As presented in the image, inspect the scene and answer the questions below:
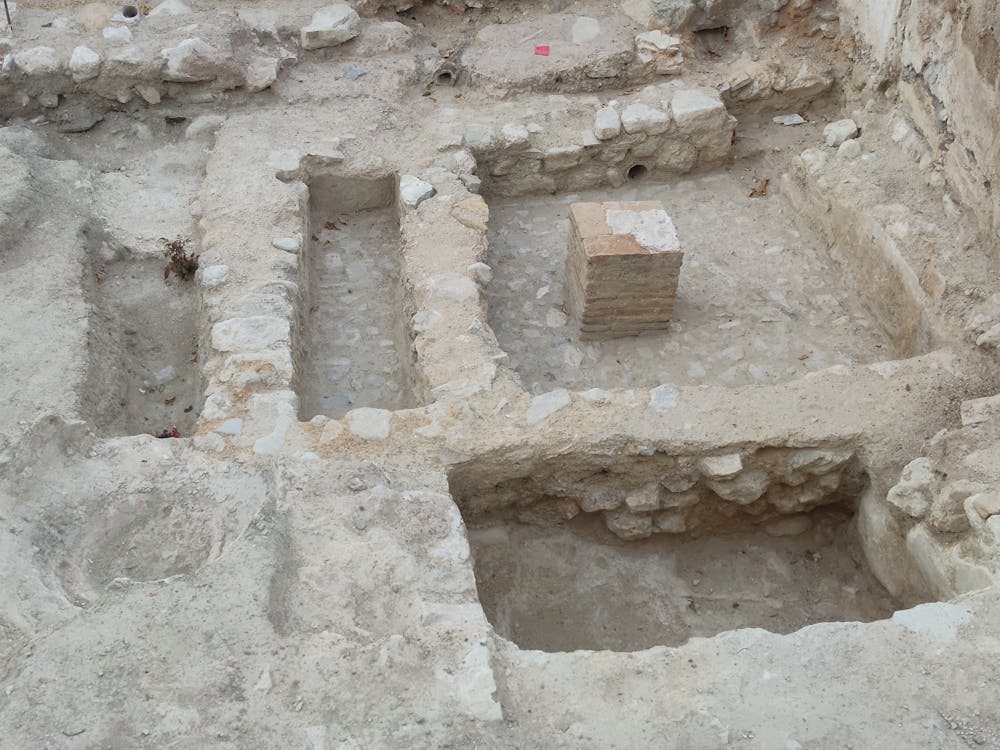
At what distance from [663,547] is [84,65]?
4.30m

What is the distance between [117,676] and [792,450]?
251 cm

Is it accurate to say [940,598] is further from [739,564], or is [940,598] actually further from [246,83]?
[246,83]

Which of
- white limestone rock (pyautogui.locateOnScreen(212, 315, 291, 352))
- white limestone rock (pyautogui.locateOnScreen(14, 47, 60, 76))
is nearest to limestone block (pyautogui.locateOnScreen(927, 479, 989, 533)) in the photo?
white limestone rock (pyautogui.locateOnScreen(212, 315, 291, 352))

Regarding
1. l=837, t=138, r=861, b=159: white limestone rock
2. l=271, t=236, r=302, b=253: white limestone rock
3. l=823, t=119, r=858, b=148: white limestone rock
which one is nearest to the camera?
l=271, t=236, r=302, b=253: white limestone rock

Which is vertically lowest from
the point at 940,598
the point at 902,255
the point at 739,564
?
the point at 739,564

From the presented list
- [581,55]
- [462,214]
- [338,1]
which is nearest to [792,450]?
[462,214]

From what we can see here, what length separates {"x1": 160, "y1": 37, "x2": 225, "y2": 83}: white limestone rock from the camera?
5605mm

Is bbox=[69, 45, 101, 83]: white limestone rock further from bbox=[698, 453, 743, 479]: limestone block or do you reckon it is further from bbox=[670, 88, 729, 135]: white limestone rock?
bbox=[698, 453, 743, 479]: limestone block

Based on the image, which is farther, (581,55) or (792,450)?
(581,55)

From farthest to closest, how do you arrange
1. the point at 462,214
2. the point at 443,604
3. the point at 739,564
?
the point at 462,214 < the point at 739,564 < the point at 443,604

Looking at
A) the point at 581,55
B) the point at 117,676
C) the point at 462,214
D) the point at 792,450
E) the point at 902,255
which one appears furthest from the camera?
the point at 581,55

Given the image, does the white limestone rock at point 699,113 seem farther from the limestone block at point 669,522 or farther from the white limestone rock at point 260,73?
the limestone block at point 669,522

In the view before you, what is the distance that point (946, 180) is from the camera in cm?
476

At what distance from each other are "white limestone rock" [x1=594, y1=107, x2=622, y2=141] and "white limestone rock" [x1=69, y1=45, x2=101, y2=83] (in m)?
2.95
